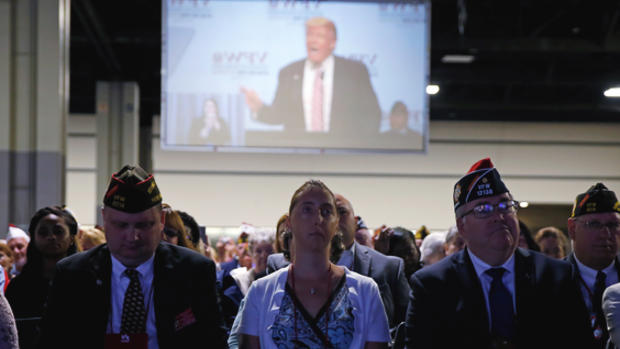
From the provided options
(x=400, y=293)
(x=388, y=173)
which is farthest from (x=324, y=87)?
(x=388, y=173)

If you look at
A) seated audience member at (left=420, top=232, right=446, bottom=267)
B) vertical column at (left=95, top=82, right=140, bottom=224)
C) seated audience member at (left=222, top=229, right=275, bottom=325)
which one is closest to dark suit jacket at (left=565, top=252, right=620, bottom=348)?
seated audience member at (left=222, top=229, right=275, bottom=325)

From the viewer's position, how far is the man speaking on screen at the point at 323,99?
7887 mm

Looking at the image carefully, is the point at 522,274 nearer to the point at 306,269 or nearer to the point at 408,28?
the point at 306,269

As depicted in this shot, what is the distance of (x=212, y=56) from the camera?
25.5 feet

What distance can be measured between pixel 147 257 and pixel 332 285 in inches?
24.7

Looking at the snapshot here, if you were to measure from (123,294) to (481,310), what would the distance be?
1138 millimetres

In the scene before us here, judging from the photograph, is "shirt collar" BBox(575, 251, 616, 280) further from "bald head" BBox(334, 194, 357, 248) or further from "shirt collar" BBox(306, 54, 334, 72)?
"shirt collar" BBox(306, 54, 334, 72)

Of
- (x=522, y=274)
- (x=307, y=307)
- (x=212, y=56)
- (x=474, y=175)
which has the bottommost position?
(x=307, y=307)

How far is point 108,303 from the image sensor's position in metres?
2.10

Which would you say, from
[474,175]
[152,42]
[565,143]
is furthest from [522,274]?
[565,143]

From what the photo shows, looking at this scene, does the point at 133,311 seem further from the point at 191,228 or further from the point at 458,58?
→ the point at 458,58

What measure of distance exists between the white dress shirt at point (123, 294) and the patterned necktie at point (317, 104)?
5863 mm

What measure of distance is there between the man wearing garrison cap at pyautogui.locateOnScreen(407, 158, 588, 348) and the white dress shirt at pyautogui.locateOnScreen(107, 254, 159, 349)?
82 centimetres

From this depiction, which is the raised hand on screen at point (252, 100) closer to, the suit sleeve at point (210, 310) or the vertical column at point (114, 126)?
the vertical column at point (114, 126)
